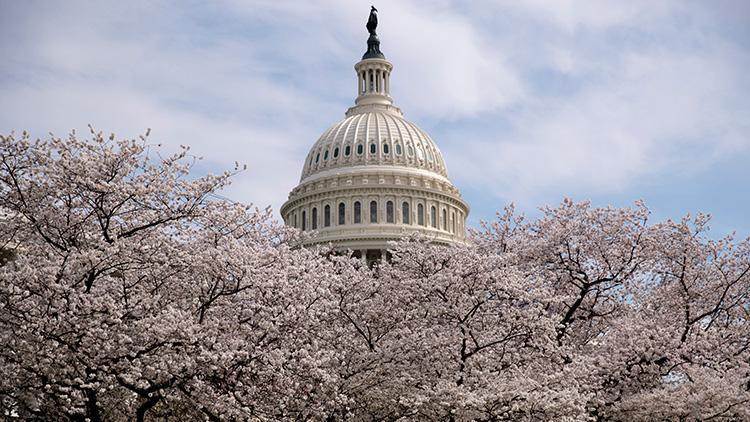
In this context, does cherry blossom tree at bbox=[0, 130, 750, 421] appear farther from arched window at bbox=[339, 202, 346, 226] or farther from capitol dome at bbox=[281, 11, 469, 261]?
arched window at bbox=[339, 202, 346, 226]

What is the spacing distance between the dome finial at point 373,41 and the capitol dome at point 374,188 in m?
6.98

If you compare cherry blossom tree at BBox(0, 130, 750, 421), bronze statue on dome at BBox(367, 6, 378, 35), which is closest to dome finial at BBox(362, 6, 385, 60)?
bronze statue on dome at BBox(367, 6, 378, 35)

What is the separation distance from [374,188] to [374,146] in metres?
6.11

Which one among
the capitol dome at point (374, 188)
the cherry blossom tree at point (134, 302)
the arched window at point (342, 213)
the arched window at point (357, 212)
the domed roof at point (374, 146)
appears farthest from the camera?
the domed roof at point (374, 146)

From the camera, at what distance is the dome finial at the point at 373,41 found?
402 ft

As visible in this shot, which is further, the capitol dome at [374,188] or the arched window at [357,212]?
the arched window at [357,212]

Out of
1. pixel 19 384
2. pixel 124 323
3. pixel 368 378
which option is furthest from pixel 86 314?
pixel 368 378

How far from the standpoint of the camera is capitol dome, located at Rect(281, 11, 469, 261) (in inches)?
4126

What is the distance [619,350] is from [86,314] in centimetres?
1695

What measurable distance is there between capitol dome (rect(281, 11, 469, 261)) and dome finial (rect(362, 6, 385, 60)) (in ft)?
22.9

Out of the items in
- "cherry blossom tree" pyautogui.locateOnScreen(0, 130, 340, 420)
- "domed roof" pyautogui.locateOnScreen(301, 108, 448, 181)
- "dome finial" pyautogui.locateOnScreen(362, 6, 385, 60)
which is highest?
"dome finial" pyautogui.locateOnScreen(362, 6, 385, 60)

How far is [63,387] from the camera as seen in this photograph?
22.6 m

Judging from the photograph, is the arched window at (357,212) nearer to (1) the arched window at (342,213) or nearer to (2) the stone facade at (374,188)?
(2) the stone facade at (374,188)

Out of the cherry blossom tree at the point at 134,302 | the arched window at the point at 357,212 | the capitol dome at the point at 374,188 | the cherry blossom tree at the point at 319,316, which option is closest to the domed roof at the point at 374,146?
the capitol dome at the point at 374,188
